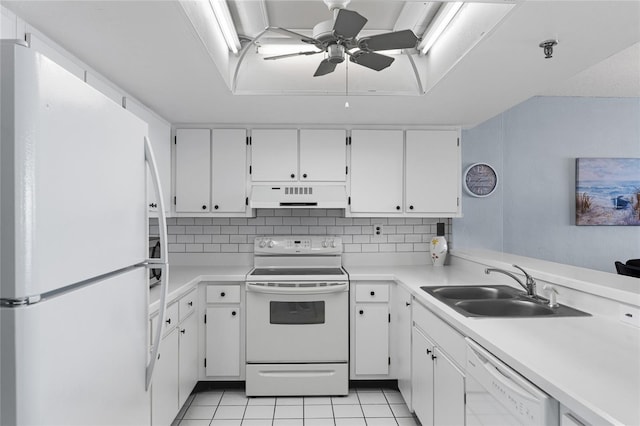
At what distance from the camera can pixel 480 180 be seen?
3.61 metres

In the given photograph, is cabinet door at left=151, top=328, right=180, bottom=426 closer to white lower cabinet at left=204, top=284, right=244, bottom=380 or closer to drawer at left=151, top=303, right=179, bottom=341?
drawer at left=151, top=303, right=179, bottom=341

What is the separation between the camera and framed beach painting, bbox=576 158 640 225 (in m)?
3.85

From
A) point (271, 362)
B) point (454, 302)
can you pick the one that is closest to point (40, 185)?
point (454, 302)

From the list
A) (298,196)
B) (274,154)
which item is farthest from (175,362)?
(274,154)

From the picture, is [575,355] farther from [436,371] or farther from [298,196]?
[298,196]

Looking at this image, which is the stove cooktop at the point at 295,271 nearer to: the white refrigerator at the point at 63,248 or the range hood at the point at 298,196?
the range hood at the point at 298,196

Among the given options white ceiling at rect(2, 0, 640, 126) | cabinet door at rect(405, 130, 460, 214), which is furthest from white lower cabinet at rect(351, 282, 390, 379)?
white ceiling at rect(2, 0, 640, 126)

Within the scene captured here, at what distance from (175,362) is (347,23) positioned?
2.16 meters

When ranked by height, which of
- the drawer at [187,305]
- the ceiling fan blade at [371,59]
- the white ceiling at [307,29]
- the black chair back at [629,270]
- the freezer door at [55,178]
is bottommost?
the drawer at [187,305]

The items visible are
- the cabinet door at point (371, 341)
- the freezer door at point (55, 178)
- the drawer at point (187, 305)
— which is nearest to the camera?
the freezer door at point (55, 178)

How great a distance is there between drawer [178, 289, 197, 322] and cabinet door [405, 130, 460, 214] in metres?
1.87

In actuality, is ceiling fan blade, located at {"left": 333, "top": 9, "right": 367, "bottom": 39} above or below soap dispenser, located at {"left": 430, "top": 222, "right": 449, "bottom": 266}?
above

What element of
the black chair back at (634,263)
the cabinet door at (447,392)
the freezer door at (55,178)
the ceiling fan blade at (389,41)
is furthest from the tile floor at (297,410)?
the black chair back at (634,263)

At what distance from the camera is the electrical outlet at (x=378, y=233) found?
11.6ft
